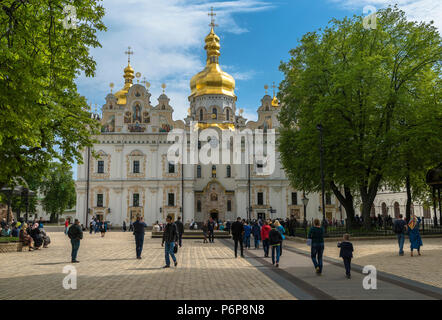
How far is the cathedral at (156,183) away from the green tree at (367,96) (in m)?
23.3

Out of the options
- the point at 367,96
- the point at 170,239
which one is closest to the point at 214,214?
the point at 367,96

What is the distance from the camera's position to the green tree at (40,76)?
925cm

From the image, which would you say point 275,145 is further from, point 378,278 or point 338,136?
point 378,278

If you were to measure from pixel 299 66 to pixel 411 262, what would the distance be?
2164 centimetres

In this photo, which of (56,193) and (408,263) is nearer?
(408,263)

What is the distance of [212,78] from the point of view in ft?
200

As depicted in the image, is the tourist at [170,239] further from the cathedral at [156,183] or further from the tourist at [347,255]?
the cathedral at [156,183]

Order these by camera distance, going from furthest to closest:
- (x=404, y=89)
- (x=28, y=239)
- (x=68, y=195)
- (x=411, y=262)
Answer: (x=68, y=195) < (x=404, y=89) < (x=28, y=239) < (x=411, y=262)

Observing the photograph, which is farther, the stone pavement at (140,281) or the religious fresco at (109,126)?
the religious fresco at (109,126)

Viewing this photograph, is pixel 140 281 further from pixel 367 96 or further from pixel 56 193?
pixel 56 193

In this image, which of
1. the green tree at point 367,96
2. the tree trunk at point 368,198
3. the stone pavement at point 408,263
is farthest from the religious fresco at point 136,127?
the stone pavement at point 408,263

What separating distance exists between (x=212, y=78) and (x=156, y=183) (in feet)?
63.0

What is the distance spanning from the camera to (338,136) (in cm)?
2633
